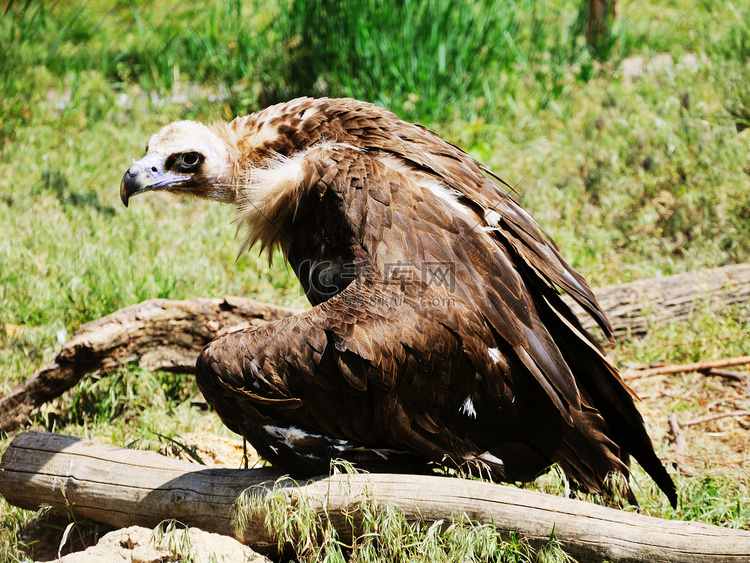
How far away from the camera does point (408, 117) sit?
6117 millimetres

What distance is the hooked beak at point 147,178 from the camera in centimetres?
319

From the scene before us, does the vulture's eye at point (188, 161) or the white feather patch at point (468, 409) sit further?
the vulture's eye at point (188, 161)

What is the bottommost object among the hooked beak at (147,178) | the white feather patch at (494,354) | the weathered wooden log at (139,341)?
the weathered wooden log at (139,341)

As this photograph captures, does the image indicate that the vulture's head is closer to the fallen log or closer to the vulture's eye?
the vulture's eye

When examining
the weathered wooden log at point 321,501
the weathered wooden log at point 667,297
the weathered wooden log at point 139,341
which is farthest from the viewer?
the weathered wooden log at point 667,297

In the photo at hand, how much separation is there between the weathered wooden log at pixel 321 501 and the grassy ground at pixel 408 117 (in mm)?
311

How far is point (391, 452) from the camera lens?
9.67 feet

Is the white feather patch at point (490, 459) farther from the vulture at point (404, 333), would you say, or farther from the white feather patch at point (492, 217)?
the white feather patch at point (492, 217)

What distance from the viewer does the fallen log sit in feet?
11.8

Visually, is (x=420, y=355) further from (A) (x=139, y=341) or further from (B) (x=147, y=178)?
(A) (x=139, y=341)

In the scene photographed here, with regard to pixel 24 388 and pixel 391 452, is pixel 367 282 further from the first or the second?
pixel 24 388

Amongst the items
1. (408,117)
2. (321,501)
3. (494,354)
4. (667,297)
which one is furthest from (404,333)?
(408,117)

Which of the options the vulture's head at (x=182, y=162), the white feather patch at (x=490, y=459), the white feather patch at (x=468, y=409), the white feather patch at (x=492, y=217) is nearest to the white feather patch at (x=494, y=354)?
the white feather patch at (x=468, y=409)

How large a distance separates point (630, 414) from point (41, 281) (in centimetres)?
339
